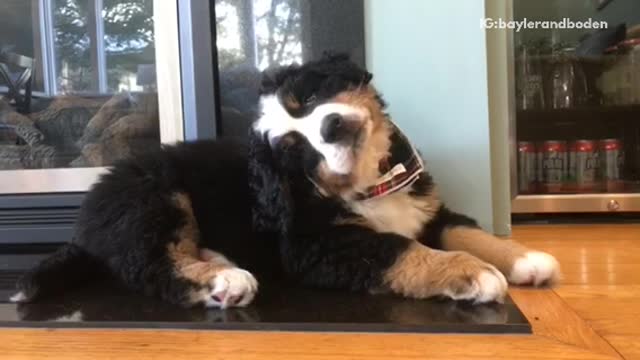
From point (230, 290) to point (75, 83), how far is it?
124 cm

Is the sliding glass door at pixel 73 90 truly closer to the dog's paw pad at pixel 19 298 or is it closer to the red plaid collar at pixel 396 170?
the dog's paw pad at pixel 19 298

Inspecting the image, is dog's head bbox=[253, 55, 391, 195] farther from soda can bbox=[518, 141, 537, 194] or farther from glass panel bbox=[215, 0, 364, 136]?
soda can bbox=[518, 141, 537, 194]

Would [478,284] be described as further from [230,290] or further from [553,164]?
[553,164]

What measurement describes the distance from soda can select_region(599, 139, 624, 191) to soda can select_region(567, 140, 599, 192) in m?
0.03

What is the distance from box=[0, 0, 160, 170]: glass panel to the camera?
1.97 metres

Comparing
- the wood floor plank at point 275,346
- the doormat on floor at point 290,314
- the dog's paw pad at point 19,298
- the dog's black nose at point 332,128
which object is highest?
the dog's black nose at point 332,128

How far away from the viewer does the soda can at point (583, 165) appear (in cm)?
229

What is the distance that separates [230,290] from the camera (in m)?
1.18

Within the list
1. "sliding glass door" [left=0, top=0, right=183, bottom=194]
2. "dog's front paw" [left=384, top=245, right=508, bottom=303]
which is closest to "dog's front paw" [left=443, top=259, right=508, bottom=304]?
"dog's front paw" [left=384, top=245, right=508, bottom=303]

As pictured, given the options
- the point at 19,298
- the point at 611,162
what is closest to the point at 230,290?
the point at 19,298

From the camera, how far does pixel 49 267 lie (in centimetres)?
136

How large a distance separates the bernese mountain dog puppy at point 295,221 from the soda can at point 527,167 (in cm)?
91

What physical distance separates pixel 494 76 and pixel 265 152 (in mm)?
811

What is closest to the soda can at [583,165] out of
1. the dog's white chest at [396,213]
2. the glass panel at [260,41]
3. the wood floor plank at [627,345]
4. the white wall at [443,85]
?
the white wall at [443,85]
